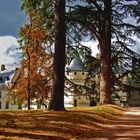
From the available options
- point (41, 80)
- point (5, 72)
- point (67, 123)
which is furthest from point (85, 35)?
point (5, 72)

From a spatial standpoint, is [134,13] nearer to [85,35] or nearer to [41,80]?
[85,35]

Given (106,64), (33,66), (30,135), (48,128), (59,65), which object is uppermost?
(33,66)

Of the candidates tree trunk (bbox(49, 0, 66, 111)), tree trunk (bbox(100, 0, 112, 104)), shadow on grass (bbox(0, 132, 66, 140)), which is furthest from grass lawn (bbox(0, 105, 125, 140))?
tree trunk (bbox(100, 0, 112, 104))

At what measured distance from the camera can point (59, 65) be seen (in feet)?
70.7

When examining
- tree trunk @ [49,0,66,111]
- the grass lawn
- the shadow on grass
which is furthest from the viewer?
tree trunk @ [49,0,66,111]

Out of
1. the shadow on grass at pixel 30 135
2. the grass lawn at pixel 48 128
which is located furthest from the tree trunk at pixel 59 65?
the shadow on grass at pixel 30 135

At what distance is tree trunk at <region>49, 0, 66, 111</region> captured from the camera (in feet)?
70.1

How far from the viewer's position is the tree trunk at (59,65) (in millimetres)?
21359

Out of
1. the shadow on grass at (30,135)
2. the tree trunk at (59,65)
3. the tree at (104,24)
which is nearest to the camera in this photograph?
the shadow on grass at (30,135)

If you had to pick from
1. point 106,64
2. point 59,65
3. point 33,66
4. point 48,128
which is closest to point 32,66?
point 33,66

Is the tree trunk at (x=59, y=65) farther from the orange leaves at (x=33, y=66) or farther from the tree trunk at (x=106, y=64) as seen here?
the orange leaves at (x=33, y=66)

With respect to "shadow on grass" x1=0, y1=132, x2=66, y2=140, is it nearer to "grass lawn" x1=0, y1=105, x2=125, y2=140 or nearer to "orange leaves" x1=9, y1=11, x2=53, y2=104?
"grass lawn" x1=0, y1=105, x2=125, y2=140

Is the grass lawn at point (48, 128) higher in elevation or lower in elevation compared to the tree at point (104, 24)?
lower

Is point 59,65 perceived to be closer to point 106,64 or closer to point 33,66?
point 106,64
